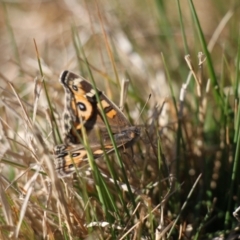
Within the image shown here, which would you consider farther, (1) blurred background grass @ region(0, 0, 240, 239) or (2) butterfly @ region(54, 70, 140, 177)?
(1) blurred background grass @ region(0, 0, 240, 239)

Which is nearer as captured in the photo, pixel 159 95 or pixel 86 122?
pixel 86 122

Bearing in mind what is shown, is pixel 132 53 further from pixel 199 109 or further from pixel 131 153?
pixel 131 153

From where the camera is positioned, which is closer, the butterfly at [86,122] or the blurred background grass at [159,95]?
the butterfly at [86,122]
